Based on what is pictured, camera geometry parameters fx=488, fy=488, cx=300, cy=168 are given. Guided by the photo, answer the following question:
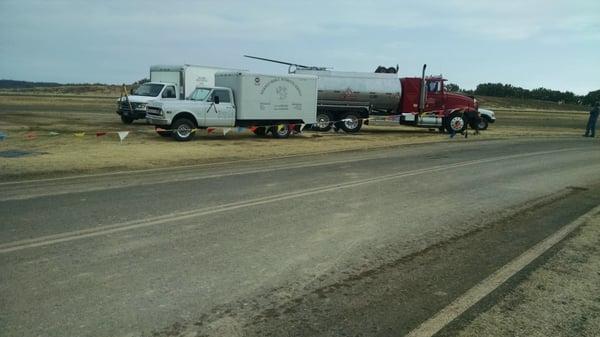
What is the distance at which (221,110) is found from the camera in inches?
744

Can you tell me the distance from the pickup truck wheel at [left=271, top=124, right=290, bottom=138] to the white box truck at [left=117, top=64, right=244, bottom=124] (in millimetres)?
5407

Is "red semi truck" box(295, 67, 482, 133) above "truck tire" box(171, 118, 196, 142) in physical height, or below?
above

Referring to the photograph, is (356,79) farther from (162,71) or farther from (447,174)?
(447,174)

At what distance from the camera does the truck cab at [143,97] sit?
23.5 metres

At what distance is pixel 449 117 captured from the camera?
86.9ft

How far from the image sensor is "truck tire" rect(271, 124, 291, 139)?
2091 centimetres

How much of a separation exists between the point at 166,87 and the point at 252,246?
64.9 feet

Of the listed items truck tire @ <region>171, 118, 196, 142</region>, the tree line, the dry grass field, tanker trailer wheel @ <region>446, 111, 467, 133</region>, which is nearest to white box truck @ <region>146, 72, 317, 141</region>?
truck tire @ <region>171, 118, 196, 142</region>

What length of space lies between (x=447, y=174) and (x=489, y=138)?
517 inches

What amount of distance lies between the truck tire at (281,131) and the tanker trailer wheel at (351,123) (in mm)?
5195

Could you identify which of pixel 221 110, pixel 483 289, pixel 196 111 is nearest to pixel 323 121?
pixel 221 110

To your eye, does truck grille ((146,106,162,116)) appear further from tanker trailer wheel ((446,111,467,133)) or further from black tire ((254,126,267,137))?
tanker trailer wheel ((446,111,467,133))

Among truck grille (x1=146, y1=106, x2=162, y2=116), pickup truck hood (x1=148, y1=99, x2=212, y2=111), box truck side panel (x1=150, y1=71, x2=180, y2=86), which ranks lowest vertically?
truck grille (x1=146, y1=106, x2=162, y2=116)

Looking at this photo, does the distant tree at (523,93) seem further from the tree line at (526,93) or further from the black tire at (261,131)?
the black tire at (261,131)
